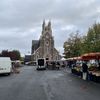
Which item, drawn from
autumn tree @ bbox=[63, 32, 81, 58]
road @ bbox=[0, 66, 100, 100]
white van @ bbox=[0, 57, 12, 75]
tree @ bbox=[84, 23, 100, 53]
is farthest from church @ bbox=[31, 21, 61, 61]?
road @ bbox=[0, 66, 100, 100]

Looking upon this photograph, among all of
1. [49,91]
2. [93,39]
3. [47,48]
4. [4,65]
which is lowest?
[49,91]

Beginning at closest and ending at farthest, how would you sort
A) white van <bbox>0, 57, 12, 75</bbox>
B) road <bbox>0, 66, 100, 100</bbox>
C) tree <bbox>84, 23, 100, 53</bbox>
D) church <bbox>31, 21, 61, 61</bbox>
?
1. road <bbox>0, 66, 100, 100</bbox>
2. white van <bbox>0, 57, 12, 75</bbox>
3. tree <bbox>84, 23, 100, 53</bbox>
4. church <bbox>31, 21, 61, 61</bbox>

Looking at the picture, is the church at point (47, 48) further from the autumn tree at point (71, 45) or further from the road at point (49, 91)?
the road at point (49, 91)

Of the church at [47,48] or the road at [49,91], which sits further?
the church at [47,48]

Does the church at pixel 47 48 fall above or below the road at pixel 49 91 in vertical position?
above

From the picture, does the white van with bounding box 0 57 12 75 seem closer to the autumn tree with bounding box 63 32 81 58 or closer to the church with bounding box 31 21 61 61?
the autumn tree with bounding box 63 32 81 58

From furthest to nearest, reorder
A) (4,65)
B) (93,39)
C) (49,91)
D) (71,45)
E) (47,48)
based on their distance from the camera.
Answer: (47,48) → (71,45) → (93,39) → (4,65) → (49,91)

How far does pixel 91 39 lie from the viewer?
65688 millimetres

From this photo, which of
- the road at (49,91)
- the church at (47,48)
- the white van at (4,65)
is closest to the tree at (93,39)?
the white van at (4,65)

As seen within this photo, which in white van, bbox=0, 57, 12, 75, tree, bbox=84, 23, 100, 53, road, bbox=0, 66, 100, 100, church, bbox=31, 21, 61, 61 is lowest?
road, bbox=0, 66, 100, 100

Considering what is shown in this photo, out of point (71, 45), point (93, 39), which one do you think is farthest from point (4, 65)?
point (71, 45)

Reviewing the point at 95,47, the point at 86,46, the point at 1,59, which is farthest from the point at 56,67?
the point at 1,59

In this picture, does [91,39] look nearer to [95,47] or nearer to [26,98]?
[95,47]

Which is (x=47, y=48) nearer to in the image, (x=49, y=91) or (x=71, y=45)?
(x=71, y=45)
